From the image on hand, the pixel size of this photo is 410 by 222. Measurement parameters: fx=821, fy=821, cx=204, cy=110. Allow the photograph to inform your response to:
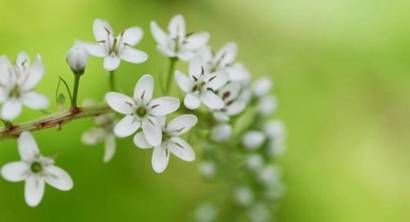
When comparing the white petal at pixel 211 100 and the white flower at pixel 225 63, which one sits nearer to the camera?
the white petal at pixel 211 100

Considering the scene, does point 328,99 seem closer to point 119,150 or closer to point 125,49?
point 119,150

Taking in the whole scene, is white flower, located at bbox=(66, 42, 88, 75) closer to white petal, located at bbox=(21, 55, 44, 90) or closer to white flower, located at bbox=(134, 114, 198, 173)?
white petal, located at bbox=(21, 55, 44, 90)

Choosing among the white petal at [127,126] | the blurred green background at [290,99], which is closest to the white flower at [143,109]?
the white petal at [127,126]

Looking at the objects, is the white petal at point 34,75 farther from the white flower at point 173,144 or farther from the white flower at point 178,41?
the white flower at point 178,41

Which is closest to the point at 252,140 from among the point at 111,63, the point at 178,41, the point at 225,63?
the point at 225,63

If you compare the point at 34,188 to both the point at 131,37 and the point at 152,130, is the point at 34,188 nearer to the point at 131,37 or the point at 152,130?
the point at 152,130

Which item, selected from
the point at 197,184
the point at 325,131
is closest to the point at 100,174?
the point at 197,184

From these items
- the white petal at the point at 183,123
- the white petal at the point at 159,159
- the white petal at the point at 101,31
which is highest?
the white petal at the point at 101,31
